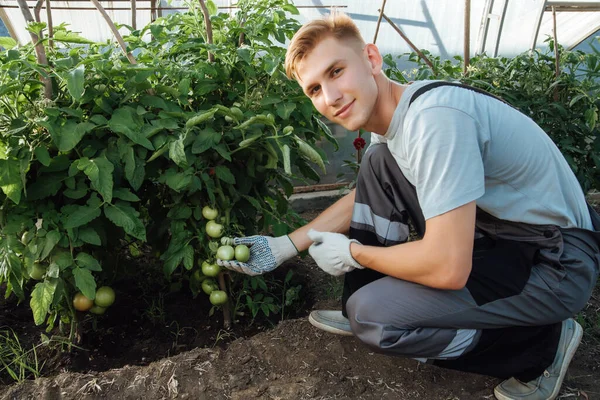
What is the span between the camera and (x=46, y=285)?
1.75 m

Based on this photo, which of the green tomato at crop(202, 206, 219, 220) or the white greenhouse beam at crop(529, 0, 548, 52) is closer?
the green tomato at crop(202, 206, 219, 220)

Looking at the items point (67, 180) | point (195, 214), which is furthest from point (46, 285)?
point (195, 214)

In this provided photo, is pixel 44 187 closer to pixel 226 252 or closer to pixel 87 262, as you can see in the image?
pixel 87 262

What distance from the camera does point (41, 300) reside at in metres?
1.73

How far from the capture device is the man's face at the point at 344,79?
1585 mm

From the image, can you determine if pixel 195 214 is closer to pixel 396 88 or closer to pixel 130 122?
pixel 130 122

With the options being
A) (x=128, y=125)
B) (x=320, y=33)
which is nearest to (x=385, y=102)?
(x=320, y=33)

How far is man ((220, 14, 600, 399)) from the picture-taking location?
1462mm

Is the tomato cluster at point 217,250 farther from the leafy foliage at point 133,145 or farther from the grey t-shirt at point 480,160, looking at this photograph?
the grey t-shirt at point 480,160

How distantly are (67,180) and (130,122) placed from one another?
0.30 metres

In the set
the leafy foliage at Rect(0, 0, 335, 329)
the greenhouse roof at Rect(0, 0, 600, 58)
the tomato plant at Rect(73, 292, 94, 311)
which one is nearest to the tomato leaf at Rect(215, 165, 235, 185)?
the leafy foliage at Rect(0, 0, 335, 329)

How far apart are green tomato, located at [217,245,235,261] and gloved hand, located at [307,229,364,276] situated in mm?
286

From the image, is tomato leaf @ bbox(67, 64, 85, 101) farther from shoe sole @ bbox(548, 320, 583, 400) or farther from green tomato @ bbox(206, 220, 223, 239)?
shoe sole @ bbox(548, 320, 583, 400)

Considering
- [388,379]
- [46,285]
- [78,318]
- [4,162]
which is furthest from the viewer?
[78,318]
